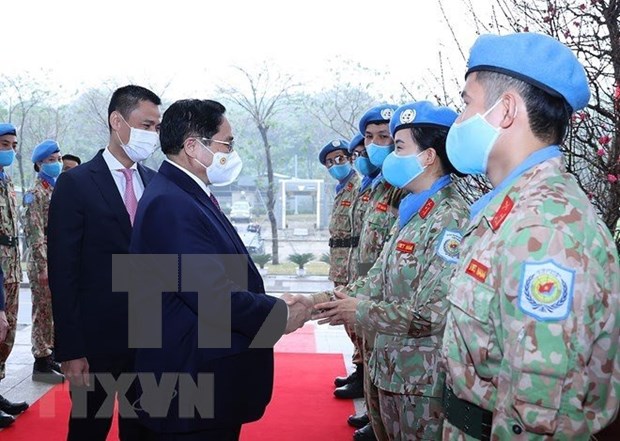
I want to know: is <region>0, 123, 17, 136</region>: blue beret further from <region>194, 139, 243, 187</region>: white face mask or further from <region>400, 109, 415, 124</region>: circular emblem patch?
<region>400, 109, 415, 124</region>: circular emblem patch

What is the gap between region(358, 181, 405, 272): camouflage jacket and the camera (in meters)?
3.31

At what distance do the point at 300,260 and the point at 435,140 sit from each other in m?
6.32

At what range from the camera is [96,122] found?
7.49 m

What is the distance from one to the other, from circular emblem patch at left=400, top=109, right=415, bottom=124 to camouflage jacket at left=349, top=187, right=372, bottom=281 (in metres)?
1.82

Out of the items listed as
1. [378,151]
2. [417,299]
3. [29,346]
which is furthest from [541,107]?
[29,346]

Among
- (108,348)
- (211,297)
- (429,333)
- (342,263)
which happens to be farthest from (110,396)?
(342,263)

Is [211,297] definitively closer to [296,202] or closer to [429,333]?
[429,333]

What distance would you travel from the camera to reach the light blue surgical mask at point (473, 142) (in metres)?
1.22

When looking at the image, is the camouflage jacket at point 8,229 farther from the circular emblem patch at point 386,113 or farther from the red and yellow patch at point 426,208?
the red and yellow patch at point 426,208

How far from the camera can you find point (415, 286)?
6.03 feet

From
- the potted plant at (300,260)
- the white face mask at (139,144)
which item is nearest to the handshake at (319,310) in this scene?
the white face mask at (139,144)

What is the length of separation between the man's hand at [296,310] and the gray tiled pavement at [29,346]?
1.90 m

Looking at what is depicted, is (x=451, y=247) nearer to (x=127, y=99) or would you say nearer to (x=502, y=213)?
(x=502, y=213)

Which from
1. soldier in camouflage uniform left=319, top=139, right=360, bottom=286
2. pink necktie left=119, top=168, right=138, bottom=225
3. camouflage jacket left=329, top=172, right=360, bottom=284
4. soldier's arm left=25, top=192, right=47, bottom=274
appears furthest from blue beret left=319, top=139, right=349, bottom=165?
pink necktie left=119, top=168, right=138, bottom=225
